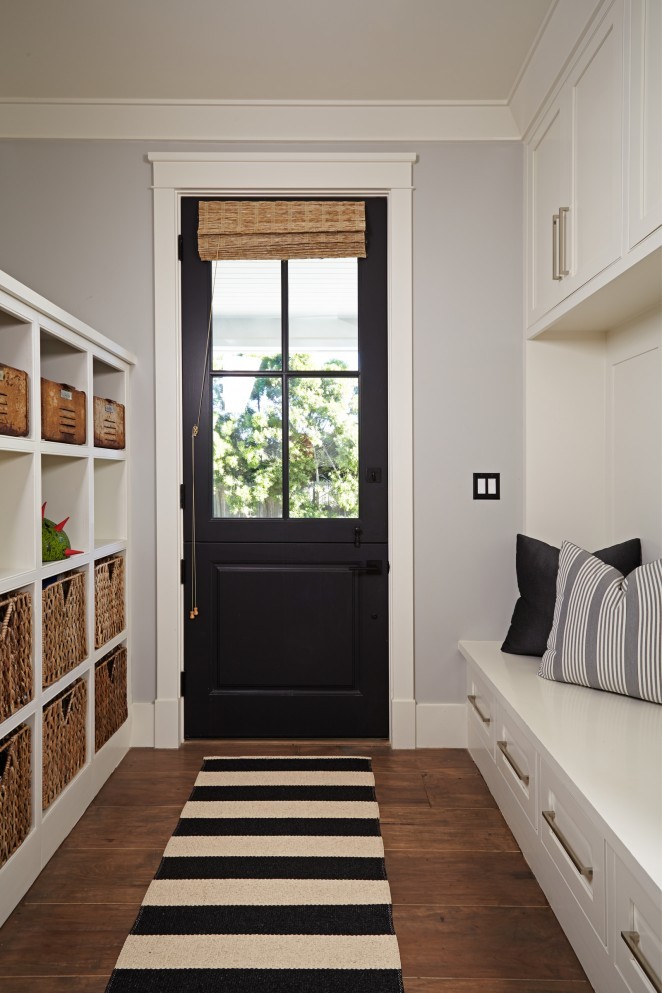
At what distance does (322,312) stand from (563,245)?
103 cm

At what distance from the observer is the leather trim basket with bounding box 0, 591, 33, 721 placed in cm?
181

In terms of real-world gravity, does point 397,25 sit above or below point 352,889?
above

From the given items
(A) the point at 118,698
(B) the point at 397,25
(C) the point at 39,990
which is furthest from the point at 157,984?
→ (B) the point at 397,25

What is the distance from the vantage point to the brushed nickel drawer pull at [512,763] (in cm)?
207

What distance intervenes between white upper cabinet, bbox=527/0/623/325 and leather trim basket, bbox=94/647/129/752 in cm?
215

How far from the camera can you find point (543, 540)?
9.62ft

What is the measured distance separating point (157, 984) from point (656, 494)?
2.05 m

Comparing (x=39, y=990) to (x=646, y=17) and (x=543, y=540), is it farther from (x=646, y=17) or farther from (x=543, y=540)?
(x=646, y=17)

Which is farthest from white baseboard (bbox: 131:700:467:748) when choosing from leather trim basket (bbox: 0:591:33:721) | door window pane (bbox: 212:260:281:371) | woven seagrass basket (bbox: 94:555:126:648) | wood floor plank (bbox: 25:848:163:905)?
door window pane (bbox: 212:260:281:371)

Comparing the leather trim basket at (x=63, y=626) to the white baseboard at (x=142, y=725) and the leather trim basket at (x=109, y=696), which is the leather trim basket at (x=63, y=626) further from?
the white baseboard at (x=142, y=725)

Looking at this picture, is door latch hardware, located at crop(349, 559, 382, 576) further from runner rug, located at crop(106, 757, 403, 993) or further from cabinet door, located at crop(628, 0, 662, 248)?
cabinet door, located at crop(628, 0, 662, 248)

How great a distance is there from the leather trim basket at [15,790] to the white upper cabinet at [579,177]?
210 cm

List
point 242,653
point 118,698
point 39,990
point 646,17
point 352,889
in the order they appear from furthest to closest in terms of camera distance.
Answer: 1. point 242,653
2. point 118,698
3. point 352,889
4. point 646,17
5. point 39,990

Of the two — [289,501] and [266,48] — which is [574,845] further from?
[266,48]
